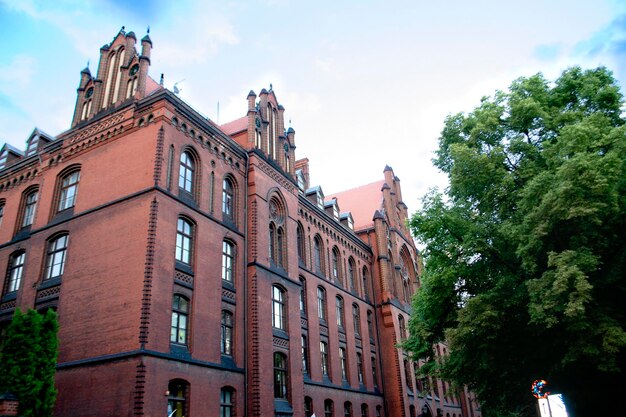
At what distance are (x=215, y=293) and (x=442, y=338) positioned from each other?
364 inches

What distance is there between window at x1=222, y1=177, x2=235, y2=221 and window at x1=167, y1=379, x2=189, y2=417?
24.5 feet

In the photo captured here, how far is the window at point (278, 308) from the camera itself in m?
22.9

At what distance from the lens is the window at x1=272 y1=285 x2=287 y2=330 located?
22875 mm

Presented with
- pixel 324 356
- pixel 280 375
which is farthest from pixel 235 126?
pixel 324 356

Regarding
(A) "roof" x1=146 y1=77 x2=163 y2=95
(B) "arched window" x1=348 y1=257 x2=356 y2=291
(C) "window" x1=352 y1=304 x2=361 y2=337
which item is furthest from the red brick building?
(B) "arched window" x1=348 y1=257 x2=356 y2=291

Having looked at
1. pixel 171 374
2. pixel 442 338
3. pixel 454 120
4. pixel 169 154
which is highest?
pixel 454 120

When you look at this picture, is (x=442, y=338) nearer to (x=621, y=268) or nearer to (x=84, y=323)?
(x=621, y=268)

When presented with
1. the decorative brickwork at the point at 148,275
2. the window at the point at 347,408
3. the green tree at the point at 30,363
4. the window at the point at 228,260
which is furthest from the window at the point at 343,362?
the green tree at the point at 30,363

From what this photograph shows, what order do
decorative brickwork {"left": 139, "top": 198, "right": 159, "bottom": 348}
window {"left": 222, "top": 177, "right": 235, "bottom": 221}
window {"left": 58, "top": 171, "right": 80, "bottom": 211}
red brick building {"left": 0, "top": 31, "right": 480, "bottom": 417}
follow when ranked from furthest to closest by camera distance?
window {"left": 222, "top": 177, "right": 235, "bottom": 221}
window {"left": 58, "top": 171, "right": 80, "bottom": 211}
red brick building {"left": 0, "top": 31, "right": 480, "bottom": 417}
decorative brickwork {"left": 139, "top": 198, "right": 159, "bottom": 348}

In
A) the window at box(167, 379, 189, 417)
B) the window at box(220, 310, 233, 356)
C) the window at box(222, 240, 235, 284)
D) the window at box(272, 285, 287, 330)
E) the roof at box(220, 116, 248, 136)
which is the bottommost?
the window at box(167, 379, 189, 417)

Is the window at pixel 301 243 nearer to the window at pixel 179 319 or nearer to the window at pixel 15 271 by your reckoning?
the window at pixel 179 319

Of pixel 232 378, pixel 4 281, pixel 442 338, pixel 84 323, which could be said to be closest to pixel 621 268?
pixel 442 338

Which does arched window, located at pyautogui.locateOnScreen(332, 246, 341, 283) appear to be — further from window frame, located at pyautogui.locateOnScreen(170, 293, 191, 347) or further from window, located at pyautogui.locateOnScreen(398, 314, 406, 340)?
window frame, located at pyautogui.locateOnScreen(170, 293, 191, 347)

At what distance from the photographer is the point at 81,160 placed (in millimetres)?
21453
